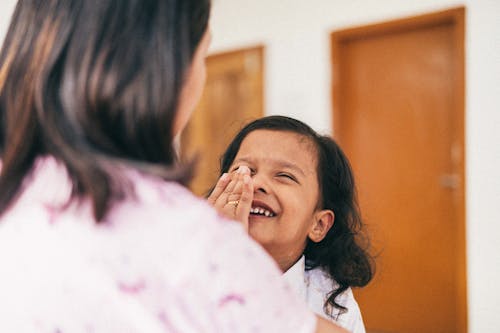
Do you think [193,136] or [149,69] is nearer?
[149,69]

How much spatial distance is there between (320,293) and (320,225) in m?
0.23

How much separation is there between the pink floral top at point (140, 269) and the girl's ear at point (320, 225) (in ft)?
3.06

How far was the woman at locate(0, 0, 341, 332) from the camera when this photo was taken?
55 cm

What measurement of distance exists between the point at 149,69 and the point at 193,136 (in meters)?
4.32

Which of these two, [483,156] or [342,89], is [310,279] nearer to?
[483,156]

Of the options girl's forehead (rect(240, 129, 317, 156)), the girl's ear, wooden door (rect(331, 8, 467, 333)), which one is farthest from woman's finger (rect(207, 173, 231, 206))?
wooden door (rect(331, 8, 467, 333))

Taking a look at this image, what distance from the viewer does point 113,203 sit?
1.89 feet

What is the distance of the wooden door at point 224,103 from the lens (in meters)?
4.28

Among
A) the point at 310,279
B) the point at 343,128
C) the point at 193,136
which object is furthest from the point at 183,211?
the point at 193,136

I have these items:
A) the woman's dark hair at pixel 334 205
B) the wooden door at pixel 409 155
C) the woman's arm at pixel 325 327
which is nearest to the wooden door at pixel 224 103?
the wooden door at pixel 409 155

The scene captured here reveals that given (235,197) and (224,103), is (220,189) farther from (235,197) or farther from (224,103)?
(224,103)

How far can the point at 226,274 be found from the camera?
556 mm

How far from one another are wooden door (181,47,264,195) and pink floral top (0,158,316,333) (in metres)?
3.63

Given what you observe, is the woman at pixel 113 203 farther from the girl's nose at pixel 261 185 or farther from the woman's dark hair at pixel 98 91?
the girl's nose at pixel 261 185
